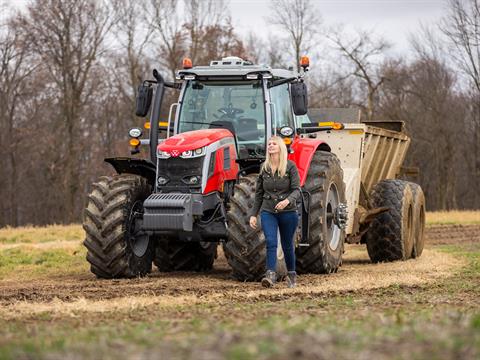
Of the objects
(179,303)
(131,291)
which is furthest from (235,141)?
(179,303)

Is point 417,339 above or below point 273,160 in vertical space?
below

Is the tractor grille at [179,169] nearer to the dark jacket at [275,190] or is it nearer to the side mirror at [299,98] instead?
the dark jacket at [275,190]

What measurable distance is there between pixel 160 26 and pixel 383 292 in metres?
34.3

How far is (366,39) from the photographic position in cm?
4781

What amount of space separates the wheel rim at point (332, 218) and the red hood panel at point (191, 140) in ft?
7.46

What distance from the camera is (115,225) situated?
480 inches

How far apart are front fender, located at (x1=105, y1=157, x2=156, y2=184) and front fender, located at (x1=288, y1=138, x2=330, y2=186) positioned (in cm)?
197

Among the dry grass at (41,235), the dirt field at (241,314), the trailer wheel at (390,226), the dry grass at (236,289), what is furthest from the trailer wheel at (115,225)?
the dry grass at (41,235)

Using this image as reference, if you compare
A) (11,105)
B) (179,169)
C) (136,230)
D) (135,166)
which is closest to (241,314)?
(179,169)

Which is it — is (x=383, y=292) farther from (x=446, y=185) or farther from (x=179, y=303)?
(x=446, y=185)

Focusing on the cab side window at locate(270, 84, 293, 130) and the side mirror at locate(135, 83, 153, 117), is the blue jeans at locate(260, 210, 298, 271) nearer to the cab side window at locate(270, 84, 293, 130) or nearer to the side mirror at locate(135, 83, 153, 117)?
the cab side window at locate(270, 84, 293, 130)

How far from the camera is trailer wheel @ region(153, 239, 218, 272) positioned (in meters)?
14.6

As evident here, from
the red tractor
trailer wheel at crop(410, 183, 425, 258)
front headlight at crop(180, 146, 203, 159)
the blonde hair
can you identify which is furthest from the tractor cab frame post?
trailer wheel at crop(410, 183, 425, 258)

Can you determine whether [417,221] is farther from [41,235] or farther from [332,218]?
[41,235]
